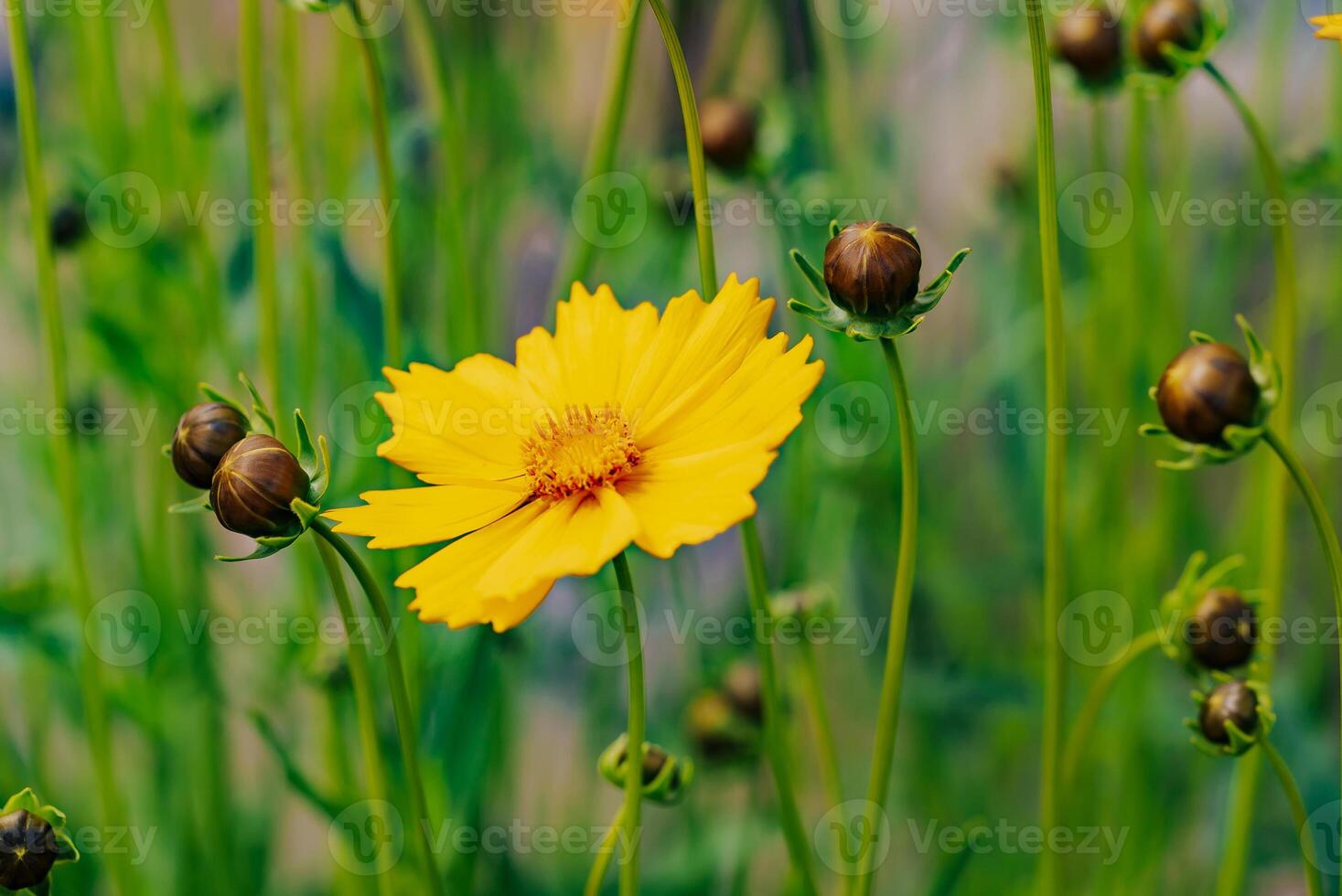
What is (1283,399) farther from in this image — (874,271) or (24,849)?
(24,849)

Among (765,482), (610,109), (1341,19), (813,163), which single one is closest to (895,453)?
(765,482)

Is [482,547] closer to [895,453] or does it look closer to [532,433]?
[532,433]

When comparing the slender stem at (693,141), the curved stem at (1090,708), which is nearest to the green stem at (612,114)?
the slender stem at (693,141)

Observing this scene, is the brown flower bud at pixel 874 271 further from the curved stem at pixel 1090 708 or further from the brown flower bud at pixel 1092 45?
the brown flower bud at pixel 1092 45

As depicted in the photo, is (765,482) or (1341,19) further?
(765,482)

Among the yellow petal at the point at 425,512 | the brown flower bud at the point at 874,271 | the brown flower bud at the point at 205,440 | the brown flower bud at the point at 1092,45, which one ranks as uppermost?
the brown flower bud at the point at 1092,45

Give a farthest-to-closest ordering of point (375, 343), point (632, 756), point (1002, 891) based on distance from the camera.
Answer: point (1002, 891), point (375, 343), point (632, 756)
